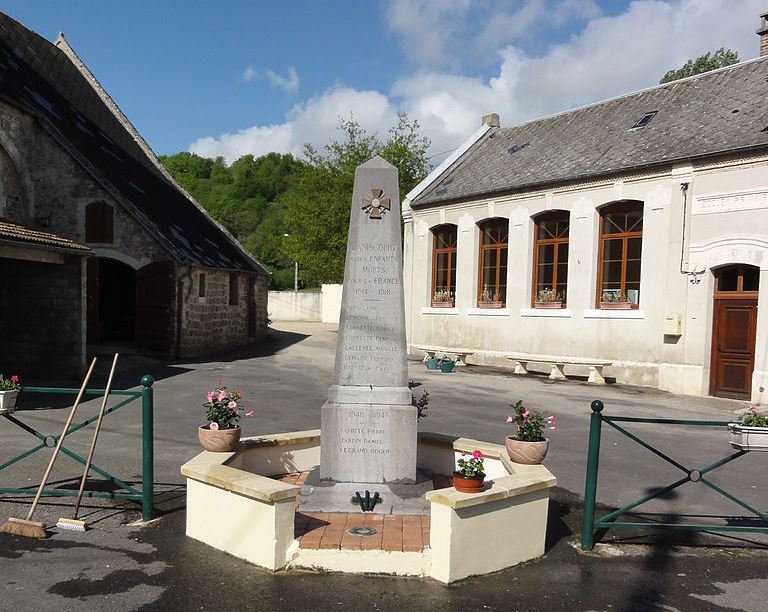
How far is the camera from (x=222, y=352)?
69.1 feet

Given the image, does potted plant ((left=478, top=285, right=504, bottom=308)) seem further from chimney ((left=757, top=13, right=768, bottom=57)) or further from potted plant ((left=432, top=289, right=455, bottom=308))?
chimney ((left=757, top=13, right=768, bottom=57))

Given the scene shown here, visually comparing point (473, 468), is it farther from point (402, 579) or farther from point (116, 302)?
point (116, 302)

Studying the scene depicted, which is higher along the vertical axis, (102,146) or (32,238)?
(102,146)

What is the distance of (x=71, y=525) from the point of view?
5.06 meters

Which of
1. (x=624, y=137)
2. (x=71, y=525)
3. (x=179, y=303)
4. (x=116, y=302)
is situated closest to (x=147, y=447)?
(x=71, y=525)

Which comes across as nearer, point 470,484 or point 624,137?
point 470,484

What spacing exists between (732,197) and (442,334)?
916cm

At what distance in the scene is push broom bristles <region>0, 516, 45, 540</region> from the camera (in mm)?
4867

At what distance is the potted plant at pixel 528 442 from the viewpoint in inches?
205

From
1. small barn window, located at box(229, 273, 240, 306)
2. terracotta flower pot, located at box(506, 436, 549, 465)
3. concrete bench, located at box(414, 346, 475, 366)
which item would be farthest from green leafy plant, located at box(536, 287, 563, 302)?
terracotta flower pot, located at box(506, 436, 549, 465)

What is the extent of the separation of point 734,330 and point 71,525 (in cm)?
1360

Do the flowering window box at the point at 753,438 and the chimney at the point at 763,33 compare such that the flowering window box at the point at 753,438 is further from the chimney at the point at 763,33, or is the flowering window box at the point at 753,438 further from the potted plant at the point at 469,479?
the chimney at the point at 763,33

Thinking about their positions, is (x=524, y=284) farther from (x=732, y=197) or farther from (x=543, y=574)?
(x=543, y=574)

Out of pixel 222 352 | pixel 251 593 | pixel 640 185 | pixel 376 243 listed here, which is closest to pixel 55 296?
pixel 222 352
